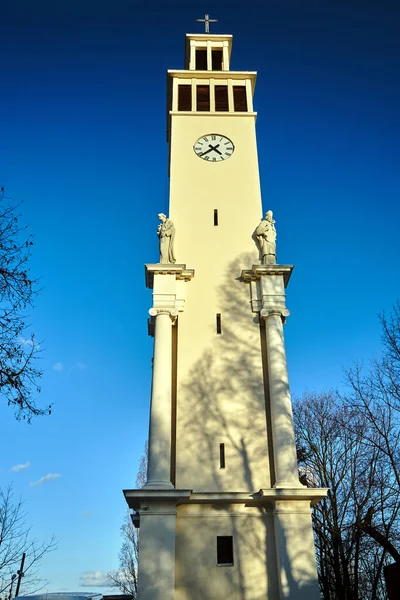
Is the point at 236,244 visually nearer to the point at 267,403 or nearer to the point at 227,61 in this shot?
the point at 267,403

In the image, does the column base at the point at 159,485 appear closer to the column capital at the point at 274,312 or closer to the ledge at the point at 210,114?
the column capital at the point at 274,312

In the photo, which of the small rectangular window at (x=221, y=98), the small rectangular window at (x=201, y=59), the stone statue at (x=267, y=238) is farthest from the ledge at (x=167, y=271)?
the small rectangular window at (x=201, y=59)

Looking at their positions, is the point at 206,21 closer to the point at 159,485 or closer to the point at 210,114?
the point at 210,114

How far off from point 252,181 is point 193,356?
9756mm

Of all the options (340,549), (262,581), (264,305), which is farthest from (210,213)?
(340,549)

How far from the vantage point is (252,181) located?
26516 mm

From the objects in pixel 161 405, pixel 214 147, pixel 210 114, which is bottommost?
pixel 161 405

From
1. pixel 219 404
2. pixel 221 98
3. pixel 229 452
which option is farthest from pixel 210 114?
pixel 229 452

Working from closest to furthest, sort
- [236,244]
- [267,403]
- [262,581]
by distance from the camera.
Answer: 1. [262,581]
2. [267,403]
3. [236,244]

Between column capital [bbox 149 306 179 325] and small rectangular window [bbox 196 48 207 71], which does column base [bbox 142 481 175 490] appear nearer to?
column capital [bbox 149 306 179 325]

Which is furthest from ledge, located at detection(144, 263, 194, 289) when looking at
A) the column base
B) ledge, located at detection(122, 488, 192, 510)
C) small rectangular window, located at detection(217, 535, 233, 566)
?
small rectangular window, located at detection(217, 535, 233, 566)

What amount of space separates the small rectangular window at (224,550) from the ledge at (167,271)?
10.1 meters

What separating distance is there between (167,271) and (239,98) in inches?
520

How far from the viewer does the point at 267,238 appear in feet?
78.1
